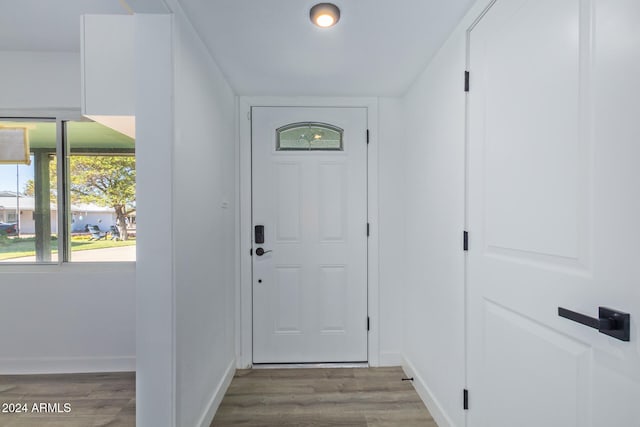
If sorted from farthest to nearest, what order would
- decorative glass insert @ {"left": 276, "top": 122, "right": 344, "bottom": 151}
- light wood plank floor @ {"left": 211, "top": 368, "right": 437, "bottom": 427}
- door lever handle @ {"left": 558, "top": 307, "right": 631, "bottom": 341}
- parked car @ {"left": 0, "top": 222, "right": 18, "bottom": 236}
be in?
decorative glass insert @ {"left": 276, "top": 122, "right": 344, "bottom": 151} < parked car @ {"left": 0, "top": 222, "right": 18, "bottom": 236} < light wood plank floor @ {"left": 211, "top": 368, "right": 437, "bottom": 427} < door lever handle @ {"left": 558, "top": 307, "right": 631, "bottom": 341}

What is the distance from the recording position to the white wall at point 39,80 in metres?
2.48

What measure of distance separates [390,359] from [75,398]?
7.80ft

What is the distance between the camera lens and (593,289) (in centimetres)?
91

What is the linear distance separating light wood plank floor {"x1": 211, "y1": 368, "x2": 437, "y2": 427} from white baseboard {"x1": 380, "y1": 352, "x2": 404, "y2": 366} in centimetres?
6

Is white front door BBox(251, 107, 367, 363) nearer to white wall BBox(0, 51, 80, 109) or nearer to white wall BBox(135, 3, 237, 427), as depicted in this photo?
white wall BBox(135, 3, 237, 427)

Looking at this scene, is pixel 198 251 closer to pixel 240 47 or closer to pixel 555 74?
pixel 240 47

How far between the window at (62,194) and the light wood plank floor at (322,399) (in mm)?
1496

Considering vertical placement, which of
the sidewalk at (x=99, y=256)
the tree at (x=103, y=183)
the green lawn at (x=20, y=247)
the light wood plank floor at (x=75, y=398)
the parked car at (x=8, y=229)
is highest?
the tree at (x=103, y=183)

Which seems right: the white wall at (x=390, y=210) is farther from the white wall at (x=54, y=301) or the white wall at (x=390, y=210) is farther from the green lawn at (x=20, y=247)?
the green lawn at (x=20, y=247)

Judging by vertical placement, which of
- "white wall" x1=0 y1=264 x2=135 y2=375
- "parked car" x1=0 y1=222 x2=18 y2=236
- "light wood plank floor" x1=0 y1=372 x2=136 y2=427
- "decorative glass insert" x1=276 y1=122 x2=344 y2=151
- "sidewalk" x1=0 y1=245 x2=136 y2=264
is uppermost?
"decorative glass insert" x1=276 y1=122 x2=344 y2=151

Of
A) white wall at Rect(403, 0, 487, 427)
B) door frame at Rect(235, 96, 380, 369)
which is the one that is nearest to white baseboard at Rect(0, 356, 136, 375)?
door frame at Rect(235, 96, 380, 369)

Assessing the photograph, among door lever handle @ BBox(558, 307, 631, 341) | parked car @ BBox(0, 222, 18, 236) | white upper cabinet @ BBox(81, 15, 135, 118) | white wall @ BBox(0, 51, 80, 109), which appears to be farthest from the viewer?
parked car @ BBox(0, 222, 18, 236)

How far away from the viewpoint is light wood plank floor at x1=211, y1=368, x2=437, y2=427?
6.53 feet

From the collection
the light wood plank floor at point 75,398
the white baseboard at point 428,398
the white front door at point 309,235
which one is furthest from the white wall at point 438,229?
the light wood plank floor at point 75,398
